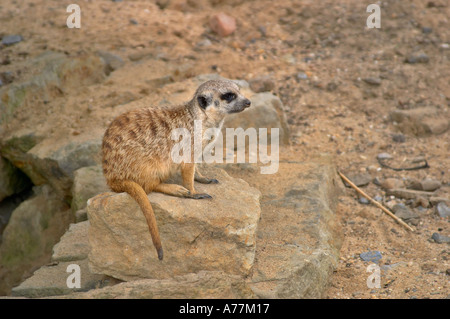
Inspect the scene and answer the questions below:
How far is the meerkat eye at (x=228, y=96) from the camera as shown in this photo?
3.92 m

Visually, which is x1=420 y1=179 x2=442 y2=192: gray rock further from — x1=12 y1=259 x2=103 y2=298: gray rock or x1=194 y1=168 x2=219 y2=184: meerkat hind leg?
x1=12 y1=259 x2=103 y2=298: gray rock

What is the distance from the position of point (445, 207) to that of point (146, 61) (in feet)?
12.6

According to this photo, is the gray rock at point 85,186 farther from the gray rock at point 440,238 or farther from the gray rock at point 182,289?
the gray rock at point 440,238

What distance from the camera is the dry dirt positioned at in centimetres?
554

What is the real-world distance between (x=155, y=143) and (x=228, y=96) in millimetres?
643

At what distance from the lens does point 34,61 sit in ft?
20.9

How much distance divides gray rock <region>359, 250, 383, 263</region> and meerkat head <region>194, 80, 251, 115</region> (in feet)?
4.97

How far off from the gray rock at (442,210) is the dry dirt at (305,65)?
0.05 metres

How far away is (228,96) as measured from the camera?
12.9 ft

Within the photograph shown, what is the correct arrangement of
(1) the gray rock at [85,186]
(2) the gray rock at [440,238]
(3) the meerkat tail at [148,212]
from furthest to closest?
(1) the gray rock at [85,186] < (2) the gray rock at [440,238] < (3) the meerkat tail at [148,212]

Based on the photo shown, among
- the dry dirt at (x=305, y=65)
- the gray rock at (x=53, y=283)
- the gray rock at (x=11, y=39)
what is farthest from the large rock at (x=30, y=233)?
the gray rock at (x=11, y=39)

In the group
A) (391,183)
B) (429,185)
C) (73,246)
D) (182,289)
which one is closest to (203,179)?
(182,289)

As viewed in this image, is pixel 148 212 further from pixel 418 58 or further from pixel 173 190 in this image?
pixel 418 58
